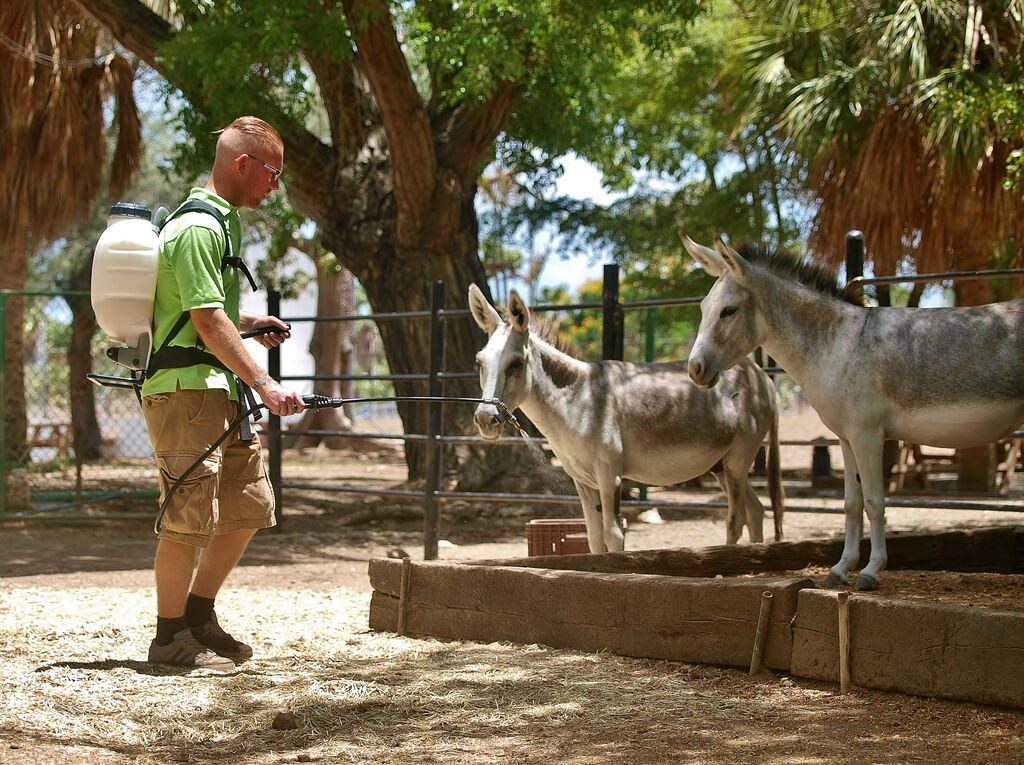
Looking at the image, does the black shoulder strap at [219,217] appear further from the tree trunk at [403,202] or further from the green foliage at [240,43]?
the tree trunk at [403,202]

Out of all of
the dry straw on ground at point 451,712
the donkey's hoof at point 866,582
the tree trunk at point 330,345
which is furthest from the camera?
the tree trunk at point 330,345

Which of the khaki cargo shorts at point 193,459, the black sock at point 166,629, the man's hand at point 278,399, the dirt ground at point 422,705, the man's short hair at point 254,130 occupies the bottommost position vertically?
the dirt ground at point 422,705

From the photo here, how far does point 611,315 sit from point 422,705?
12.9 ft

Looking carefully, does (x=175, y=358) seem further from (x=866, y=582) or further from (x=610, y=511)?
(x=866, y=582)

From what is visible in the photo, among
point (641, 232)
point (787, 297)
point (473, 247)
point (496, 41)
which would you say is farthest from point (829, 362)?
point (641, 232)

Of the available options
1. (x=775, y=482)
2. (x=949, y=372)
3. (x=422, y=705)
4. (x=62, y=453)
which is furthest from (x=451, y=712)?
(x=62, y=453)

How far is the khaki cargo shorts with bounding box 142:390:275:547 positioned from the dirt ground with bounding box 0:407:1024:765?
2.07 feet

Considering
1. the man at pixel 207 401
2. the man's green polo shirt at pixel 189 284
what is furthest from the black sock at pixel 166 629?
the man's green polo shirt at pixel 189 284

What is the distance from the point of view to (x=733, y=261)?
5.02 metres

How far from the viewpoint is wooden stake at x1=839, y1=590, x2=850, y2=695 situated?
4055 millimetres

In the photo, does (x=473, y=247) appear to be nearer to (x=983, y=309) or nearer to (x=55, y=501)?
(x=55, y=501)

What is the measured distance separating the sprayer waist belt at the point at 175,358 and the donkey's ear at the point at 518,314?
2031 mm

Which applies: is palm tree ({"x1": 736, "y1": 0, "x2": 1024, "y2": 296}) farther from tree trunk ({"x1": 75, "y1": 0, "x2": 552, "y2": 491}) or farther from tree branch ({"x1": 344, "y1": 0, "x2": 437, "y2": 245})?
tree branch ({"x1": 344, "y1": 0, "x2": 437, "y2": 245})

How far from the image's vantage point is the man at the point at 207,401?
14.6 feet
